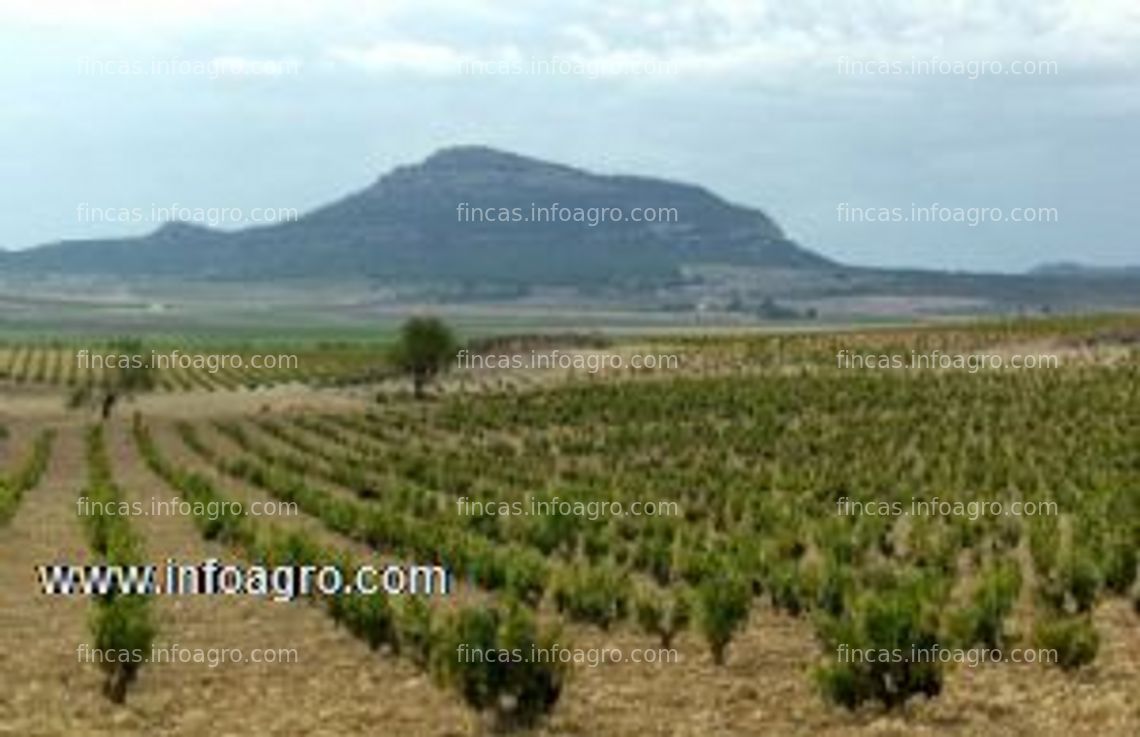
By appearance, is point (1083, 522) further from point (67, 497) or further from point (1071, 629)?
point (67, 497)

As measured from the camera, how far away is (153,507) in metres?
42.9

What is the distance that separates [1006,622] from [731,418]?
48772 millimetres

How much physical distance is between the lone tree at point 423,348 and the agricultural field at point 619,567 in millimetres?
26683

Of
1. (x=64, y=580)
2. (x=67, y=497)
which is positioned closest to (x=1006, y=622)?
(x=64, y=580)

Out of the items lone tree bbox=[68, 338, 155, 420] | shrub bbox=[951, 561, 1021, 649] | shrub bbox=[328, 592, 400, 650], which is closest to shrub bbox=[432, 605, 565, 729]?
shrub bbox=[328, 592, 400, 650]

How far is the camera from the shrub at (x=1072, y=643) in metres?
18.9

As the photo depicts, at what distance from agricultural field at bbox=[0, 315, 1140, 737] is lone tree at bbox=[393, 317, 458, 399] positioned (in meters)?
26.7

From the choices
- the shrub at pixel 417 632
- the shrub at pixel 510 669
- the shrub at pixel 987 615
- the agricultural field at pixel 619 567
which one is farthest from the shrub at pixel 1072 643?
the shrub at pixel 417 632

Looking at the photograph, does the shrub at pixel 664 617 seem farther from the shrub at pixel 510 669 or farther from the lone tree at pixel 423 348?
the lone tree at pixel 423 348

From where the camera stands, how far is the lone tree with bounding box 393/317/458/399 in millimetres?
102625

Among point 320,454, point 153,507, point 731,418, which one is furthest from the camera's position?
point 731,418

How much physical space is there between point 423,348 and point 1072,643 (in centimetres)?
8457

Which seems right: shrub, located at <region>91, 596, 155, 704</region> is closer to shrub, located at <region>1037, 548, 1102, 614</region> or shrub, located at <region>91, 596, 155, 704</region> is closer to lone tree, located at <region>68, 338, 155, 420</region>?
shrub, located at <region>1037, 548, 1102, 614</region>

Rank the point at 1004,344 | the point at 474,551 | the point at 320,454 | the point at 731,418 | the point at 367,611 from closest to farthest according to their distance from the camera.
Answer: the point at 367,611, the point at 474,551, the point at 320,454, the point at 731,418, the point at 1004,344
